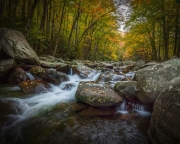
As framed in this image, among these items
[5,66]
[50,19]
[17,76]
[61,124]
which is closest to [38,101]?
[61,124]

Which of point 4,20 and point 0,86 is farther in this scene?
point 4,20

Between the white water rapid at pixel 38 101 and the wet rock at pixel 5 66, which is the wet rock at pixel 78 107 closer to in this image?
the white water rapid at pixel 38 101

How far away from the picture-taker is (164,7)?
34.4 feet

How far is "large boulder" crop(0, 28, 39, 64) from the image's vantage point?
572 centimetres

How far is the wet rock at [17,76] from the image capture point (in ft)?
18.9

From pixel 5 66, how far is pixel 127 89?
527cm

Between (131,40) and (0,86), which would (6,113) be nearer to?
(0,86)

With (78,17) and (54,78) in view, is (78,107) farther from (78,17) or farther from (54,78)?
(78,17)

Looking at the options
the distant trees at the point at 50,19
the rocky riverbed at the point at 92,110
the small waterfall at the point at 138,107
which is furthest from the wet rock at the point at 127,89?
the distant trees at the point at 50,19

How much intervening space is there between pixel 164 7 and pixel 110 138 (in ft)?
39.5

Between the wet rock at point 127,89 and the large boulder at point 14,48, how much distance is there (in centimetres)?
482

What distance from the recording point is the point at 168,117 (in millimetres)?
1810

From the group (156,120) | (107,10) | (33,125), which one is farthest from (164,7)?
(33,125)

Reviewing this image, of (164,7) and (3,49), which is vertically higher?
(164,7)
